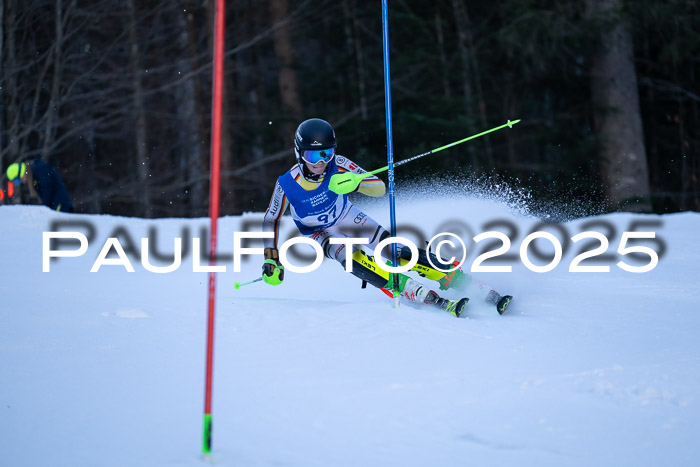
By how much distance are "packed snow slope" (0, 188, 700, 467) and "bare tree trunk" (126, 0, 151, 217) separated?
9098 mm

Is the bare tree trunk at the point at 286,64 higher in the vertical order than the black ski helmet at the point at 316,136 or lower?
higher

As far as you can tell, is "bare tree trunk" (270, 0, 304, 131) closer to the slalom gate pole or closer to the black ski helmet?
the black ski helmet

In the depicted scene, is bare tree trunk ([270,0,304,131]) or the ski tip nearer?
the ski tip

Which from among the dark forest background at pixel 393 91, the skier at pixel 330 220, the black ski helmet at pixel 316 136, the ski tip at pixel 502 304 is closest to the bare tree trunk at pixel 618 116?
the dark forest background at pixel 393 91

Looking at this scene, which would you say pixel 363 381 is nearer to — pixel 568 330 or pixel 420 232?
pixel 568 330

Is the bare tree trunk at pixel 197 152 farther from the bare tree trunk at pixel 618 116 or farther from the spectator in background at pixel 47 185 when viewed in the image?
the bare tree trunk at pixel 618 116

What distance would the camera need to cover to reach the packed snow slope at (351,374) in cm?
293

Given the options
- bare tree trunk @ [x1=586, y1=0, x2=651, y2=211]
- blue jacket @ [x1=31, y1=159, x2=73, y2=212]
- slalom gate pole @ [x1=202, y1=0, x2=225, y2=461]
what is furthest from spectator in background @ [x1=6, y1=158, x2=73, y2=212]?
bare tree trunk @ [x1=586, y1=0, x2=651, y2=211]

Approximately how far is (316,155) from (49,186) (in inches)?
271

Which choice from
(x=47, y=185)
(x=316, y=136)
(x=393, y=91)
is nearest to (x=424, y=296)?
(x=316, y=136)

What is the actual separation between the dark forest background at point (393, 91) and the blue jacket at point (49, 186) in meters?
4.05

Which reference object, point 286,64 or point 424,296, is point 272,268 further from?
point 286,64

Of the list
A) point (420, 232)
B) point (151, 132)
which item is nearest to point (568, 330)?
point (420, 232)

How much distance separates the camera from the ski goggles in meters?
5.00
